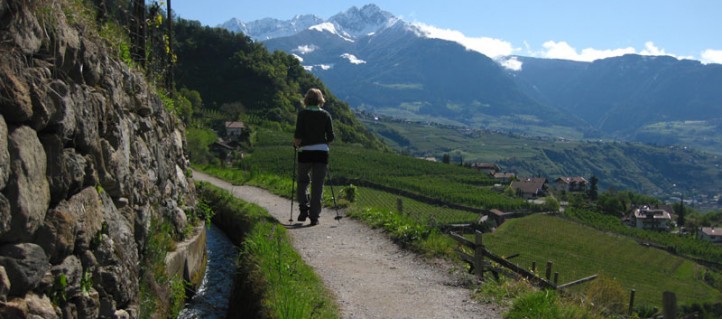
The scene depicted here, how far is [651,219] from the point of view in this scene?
136 metres

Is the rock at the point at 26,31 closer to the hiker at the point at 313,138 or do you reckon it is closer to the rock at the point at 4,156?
the rock at the point at 4,156

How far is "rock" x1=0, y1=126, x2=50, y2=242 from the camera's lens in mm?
4668

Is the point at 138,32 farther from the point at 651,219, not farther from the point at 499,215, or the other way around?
the point at 651,219

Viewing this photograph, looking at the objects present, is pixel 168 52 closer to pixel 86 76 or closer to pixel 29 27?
pixel 86 76

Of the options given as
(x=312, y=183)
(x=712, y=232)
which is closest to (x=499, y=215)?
(x=712, y=232)

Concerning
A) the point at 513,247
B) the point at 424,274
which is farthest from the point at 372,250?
the point at 513,247

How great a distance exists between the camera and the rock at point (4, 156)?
4.48 m

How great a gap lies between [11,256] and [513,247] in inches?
2946

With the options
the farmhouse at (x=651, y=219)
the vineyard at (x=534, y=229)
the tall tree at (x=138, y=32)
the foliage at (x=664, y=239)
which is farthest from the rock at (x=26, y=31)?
the farmhouse at (x=651, y=219)

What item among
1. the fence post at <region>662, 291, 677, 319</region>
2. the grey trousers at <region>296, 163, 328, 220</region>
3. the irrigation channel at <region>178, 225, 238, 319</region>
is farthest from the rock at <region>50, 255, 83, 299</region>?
the fence post at <region>662, 291, 677, 319</region>

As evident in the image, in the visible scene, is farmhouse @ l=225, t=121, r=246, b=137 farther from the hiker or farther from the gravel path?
the hiker

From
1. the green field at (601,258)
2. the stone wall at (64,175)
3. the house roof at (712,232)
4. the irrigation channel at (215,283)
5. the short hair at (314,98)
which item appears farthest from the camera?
the house roof at (712,232)

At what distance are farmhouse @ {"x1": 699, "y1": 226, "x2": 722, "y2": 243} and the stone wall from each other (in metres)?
143

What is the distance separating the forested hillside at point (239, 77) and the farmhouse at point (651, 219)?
208ft
